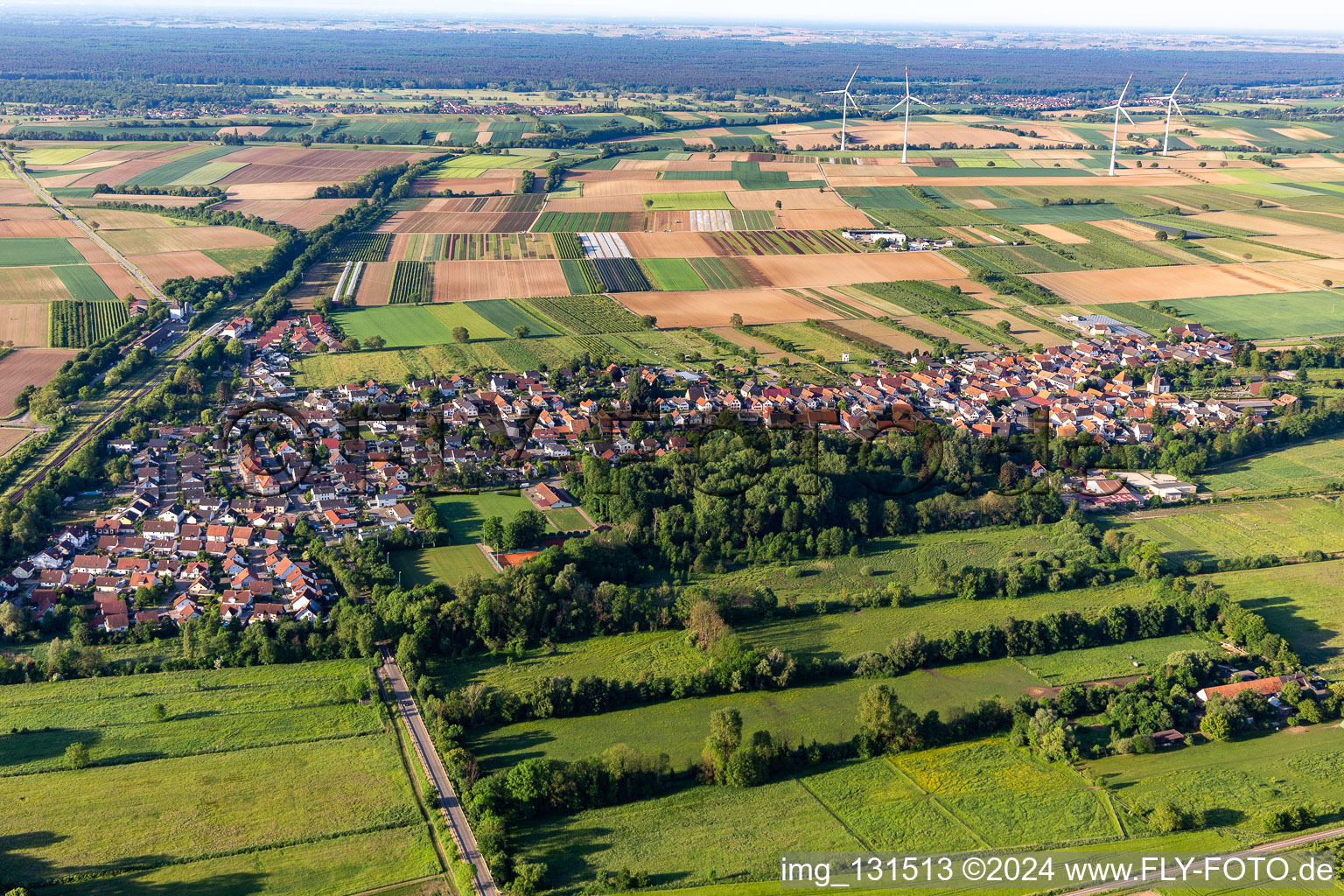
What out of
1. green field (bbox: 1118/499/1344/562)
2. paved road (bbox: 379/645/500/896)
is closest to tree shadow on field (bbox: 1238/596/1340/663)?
green field (bbox: 1118/499/1344/562)

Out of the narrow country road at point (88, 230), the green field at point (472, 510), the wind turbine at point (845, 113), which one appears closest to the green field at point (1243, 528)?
the green field at point (472, 510)

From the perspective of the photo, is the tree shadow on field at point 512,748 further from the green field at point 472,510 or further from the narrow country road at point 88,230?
the narrow country road at point 88,230

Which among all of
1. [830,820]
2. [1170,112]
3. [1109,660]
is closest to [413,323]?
[1109,660]

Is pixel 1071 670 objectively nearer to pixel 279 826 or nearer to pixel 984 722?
pixel 984 722

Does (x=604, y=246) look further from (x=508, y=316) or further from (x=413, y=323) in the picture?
(x=413, y=323)

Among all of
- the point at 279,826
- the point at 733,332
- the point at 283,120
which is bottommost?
the point at 279,826

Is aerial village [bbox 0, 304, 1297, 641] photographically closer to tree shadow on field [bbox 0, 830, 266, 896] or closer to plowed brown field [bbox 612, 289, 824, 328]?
plowed brown field [bbox 612, 289, 824, 328]

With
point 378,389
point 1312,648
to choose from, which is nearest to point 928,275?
point 378,389
